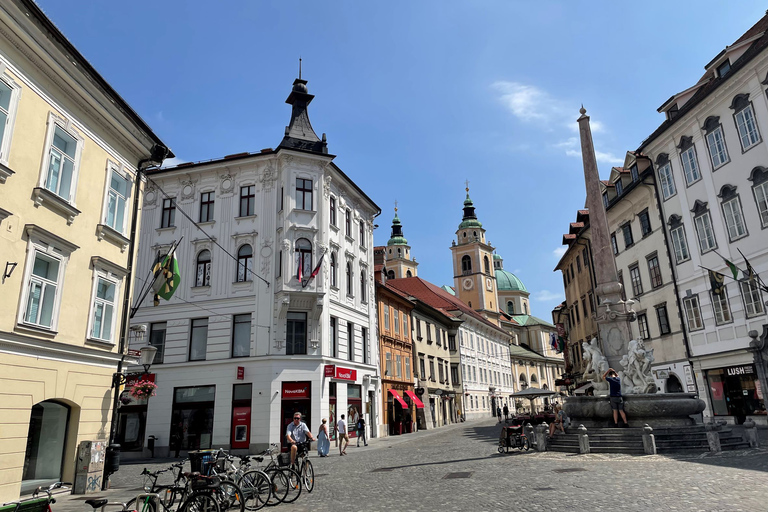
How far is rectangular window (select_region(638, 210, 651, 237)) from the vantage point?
30219 mm

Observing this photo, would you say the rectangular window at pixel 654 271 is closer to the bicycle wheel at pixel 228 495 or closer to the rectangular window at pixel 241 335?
the rectangular window at pixel 241 335

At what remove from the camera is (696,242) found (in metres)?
25.9

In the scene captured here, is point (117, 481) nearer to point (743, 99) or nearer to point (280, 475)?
point (280, 475)

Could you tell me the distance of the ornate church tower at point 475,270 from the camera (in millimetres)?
96625

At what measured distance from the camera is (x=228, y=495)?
8.93 metres

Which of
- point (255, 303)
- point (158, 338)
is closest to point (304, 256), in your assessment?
point (255, 303)

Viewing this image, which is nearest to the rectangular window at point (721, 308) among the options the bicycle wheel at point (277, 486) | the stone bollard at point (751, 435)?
the stone bollard at point (751, 435)

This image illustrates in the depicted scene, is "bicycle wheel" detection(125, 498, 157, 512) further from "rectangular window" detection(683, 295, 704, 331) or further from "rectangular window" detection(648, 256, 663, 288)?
"rectangular window" detection(648, 256, 663, 288)

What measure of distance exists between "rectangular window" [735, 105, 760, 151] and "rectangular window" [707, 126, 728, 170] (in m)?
1.07

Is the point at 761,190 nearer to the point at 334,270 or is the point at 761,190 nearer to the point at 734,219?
the point at 734,219

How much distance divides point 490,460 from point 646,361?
664 centimetres

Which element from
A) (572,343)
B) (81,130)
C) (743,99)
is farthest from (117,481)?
(572,343)

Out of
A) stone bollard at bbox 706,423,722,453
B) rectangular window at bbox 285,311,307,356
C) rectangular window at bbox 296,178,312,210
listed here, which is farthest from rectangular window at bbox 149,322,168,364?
stone bollard at bbox 706,423,722,453

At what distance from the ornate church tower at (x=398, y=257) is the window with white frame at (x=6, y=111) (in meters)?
86.8
